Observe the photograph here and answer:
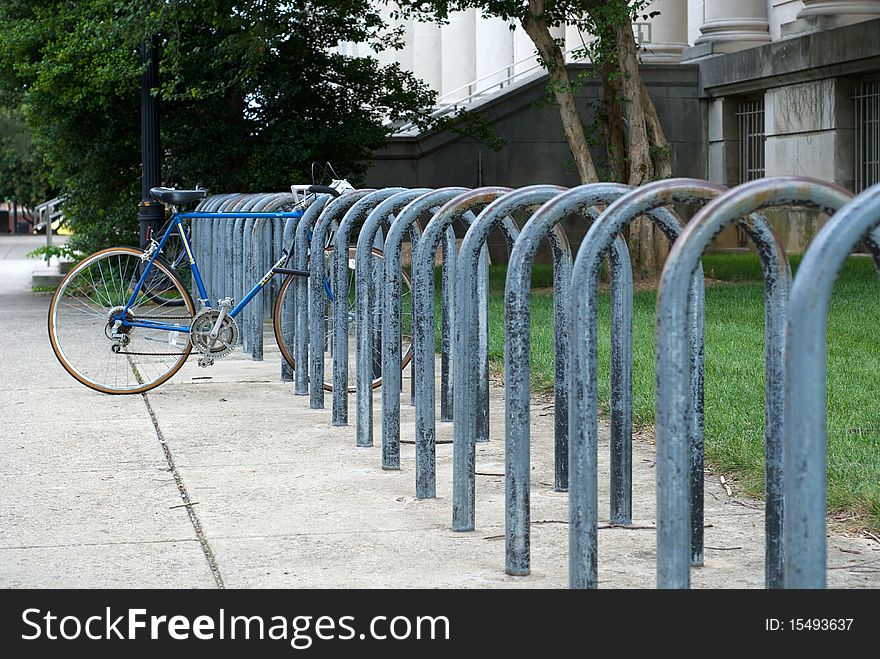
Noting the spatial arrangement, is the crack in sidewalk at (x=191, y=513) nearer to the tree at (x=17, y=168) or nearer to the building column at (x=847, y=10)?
the building column at (x=847, y=10)

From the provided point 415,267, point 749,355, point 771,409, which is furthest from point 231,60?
point 771,409

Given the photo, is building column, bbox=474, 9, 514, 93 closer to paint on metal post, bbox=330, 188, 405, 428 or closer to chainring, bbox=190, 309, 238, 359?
chainring, bbox=190, 309, 238, 359

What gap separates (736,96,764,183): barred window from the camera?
72.8 feet

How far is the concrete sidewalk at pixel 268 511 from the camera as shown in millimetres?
4004

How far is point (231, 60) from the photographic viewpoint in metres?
13.7

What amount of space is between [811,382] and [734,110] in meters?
20.6

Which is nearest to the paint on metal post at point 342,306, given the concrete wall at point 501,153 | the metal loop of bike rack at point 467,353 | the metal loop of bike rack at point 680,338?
the metal loop of bike rack at point 467,353

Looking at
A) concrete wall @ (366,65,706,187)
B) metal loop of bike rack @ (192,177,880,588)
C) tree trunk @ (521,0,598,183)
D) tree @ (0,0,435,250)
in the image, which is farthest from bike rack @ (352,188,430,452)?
concrete wall @ (366,65,706,187)

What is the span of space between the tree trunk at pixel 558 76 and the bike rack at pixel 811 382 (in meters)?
12.5

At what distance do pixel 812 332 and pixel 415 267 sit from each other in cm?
308

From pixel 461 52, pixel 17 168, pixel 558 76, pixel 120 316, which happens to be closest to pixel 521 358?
pixel 120 316

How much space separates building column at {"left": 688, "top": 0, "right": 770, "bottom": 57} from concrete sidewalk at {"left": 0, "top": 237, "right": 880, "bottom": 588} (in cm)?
1707

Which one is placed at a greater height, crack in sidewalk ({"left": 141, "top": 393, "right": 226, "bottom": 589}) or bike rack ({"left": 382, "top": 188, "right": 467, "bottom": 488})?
bike rack ({"left": 382, "top": 188, "right": 467, "bottom": 488})

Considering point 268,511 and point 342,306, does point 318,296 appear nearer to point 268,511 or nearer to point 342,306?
point 342,306
